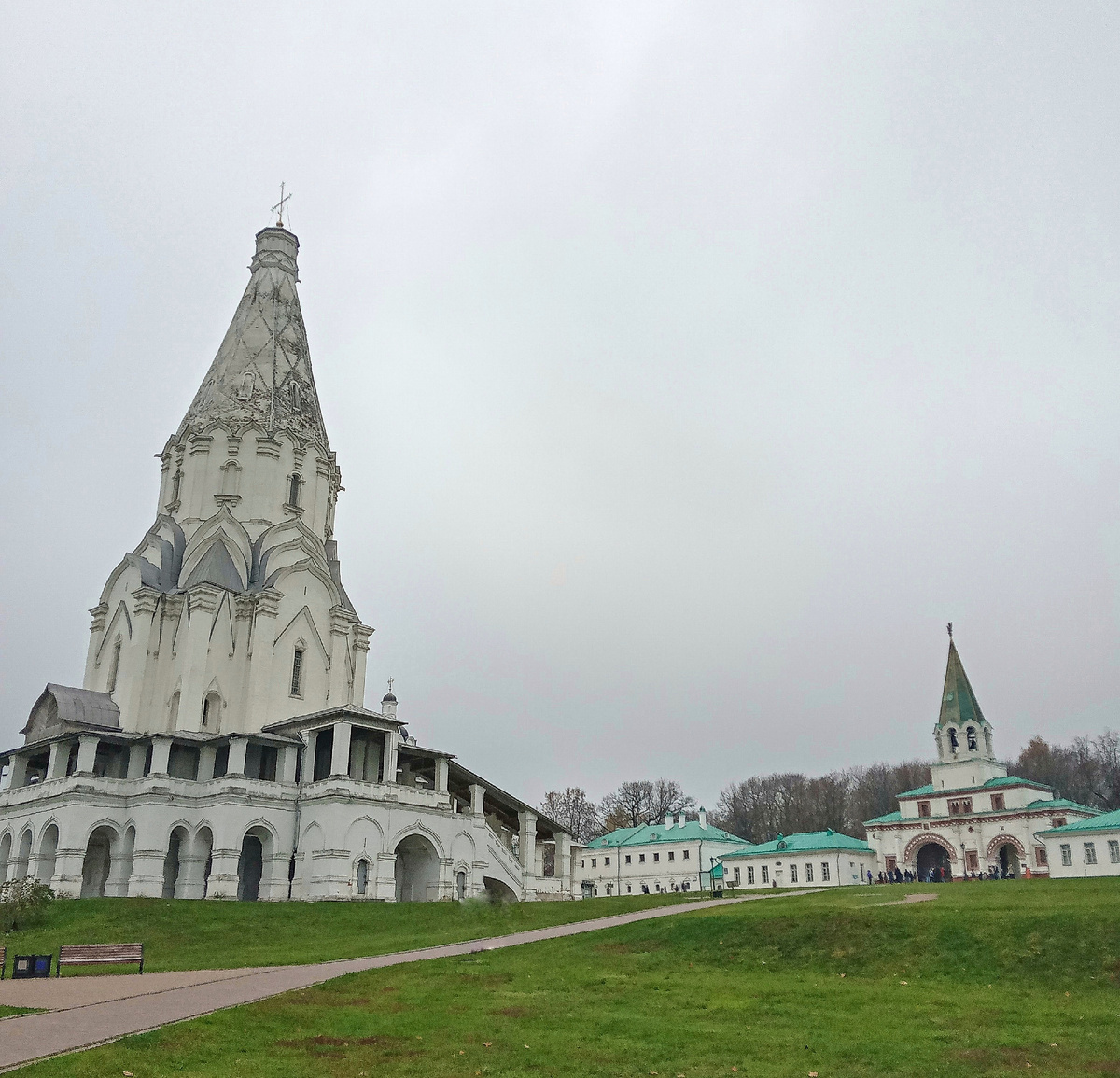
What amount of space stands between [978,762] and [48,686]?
5174 centimetres

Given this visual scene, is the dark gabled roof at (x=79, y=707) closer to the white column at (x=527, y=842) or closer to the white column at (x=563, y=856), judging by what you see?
the white column at (x=527, y=842)

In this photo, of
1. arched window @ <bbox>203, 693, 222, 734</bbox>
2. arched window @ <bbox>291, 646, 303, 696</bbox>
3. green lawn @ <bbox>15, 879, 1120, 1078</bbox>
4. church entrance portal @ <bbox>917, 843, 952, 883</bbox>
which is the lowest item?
green lawn @ <bbox>15, 879, 1120, 1078</bbox>

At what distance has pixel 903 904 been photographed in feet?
78.4

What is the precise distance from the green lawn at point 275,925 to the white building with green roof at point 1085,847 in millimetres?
32181

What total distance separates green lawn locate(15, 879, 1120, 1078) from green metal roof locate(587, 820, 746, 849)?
154ft

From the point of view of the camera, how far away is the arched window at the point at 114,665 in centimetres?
4506

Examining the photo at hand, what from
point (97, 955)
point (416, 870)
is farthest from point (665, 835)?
point (97, 955)

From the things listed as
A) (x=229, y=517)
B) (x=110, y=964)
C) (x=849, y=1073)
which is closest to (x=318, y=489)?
(x=229, y=517)

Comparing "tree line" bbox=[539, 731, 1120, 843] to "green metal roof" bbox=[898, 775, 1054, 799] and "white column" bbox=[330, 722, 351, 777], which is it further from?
"white column" bbox=[330, 722, 351, 777]

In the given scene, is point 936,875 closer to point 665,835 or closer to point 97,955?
point 665,835

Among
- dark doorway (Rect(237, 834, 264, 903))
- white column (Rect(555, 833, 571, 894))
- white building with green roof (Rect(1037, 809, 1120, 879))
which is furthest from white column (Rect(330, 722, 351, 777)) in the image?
white building with green roof (Rect(1037, 809, 1120, 879))

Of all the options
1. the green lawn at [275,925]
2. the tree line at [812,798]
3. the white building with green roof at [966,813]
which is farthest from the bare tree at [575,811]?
the green lawn at [275,925]

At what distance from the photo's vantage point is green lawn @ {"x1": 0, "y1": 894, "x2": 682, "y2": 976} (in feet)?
76.2

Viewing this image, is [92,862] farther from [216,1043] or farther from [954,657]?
[954,657]
